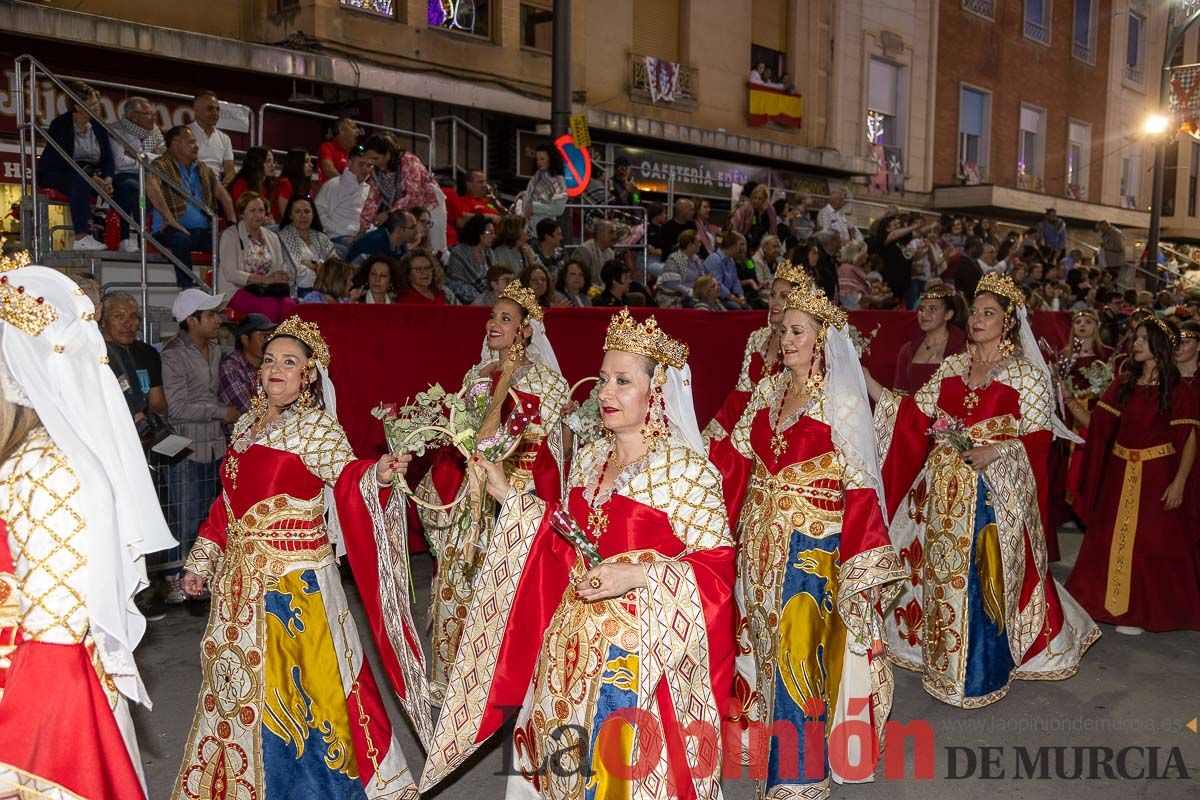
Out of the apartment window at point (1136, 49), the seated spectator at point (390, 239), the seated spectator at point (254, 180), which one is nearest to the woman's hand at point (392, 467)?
the seated spectator at point (390, 239)

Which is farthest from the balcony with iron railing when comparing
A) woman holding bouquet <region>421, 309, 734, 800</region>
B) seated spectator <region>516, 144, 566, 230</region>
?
woman holding bouquet <region>421, 309, 734, 800</region>

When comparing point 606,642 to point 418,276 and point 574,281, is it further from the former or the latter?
point 574,281

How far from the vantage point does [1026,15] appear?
2625 centimetres

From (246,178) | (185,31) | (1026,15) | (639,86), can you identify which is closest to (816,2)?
(639,86)

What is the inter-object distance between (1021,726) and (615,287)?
581cm

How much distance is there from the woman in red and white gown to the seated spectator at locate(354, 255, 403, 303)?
5.06 metres

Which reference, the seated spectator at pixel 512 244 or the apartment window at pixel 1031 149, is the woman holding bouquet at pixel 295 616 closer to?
the seated spectator at pixel 512 244

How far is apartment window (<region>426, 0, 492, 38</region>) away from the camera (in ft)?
48.7

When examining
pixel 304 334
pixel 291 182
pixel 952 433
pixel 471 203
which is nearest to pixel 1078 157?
pixel 471 203

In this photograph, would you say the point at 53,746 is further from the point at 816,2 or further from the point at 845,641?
the point at 816,2

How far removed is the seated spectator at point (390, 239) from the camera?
8.87 metres

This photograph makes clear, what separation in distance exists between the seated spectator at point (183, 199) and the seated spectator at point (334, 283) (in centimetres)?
111

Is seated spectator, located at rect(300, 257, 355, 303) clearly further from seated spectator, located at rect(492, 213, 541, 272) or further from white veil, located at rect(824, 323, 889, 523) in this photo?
white veil, located at rect(824, 323, 889, 523)

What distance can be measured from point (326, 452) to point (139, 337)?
3986 millimetres
